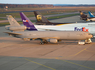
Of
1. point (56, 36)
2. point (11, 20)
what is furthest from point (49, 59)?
point (11, 20)

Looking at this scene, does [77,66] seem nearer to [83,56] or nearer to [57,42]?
[83,56]

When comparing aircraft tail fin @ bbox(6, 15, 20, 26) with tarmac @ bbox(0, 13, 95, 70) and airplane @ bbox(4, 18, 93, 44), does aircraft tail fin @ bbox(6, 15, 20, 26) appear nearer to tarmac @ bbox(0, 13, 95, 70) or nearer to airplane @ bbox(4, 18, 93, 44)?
airplane @ bbox(4, 18, 93, 44)

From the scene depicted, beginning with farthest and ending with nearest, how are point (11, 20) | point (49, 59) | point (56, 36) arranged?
point (11, 20)
point (56, 36)
point (49, 59)

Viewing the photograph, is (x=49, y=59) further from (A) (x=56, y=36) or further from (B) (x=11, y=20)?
(B) (x=11, y=20)

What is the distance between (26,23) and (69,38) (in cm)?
1667

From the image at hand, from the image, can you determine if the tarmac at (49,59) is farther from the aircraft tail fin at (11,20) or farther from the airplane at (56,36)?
the aircraft tail fin at (11,20)

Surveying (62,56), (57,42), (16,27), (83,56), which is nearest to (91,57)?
(83,56)

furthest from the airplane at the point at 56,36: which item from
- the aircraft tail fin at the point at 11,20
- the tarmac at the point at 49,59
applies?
the aircraft tail fin at the point at 11,20

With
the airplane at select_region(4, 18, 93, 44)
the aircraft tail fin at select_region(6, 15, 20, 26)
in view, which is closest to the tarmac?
the airplane at select_region(4, 18, 93, 44)

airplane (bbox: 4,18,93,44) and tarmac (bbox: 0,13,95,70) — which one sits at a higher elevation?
airplane (bbox: 4,18,93,44)

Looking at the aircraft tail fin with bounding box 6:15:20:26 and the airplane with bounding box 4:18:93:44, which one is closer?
the airplane with bounding box 4:18:93:44

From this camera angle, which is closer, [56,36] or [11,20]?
[56,36]

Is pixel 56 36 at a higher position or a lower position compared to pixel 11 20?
lower

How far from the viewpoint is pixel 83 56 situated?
1170 inches
